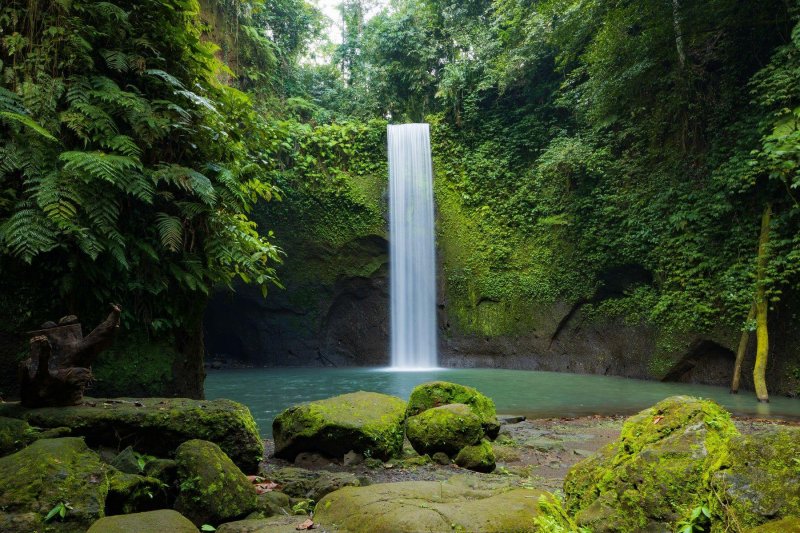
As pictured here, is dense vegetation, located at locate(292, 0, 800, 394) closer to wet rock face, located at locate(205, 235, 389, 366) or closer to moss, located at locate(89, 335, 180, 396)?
wet rock face, located at locate(205, 235, 389, 366)

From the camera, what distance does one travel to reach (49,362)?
12.0 feet

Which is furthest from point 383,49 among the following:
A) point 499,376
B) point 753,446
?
point 753,446

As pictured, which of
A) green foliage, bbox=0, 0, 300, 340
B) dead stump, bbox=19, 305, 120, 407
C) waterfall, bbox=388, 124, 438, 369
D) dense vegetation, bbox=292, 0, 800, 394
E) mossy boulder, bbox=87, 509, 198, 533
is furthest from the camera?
waterfall, bbox=388, 124, 438, 369

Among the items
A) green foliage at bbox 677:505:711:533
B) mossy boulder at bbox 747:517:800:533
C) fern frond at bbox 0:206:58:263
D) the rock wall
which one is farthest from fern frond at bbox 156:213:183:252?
the rock wall

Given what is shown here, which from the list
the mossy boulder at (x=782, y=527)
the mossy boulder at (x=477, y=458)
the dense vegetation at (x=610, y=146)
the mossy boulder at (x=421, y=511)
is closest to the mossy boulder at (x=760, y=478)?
the mossy boulder at (x=782, y=527)

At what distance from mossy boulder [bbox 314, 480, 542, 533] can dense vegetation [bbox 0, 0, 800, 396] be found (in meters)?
3.02

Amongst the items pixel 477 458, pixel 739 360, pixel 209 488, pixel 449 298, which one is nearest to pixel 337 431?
pixel 477 458

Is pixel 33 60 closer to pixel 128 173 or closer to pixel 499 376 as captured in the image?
pixel 128 173

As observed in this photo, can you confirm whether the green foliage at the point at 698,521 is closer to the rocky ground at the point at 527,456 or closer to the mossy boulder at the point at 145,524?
the rocky ground at the point at 527,456

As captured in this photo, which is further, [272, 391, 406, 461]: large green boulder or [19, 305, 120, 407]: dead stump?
[272, 391, 406, 461]: large green boulder

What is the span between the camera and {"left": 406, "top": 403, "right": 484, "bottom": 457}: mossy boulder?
207 inches

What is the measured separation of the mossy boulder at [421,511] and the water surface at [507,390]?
13.2 ft

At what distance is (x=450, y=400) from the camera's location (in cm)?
598

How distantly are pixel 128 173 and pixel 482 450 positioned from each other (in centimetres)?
Answer: 416
